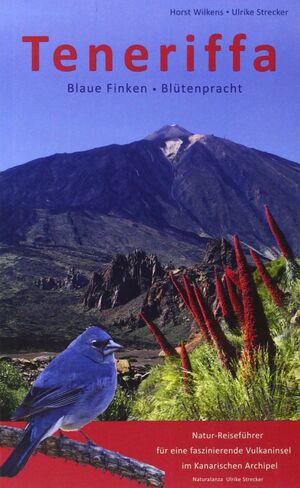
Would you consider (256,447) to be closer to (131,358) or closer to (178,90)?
(131,358)

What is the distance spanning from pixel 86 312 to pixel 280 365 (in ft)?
6.22

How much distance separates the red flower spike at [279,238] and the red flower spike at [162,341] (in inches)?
51.2

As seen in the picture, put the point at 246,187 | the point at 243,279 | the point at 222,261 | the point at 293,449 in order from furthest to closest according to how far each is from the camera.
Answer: the point at 246,187 → the point at 222,261 → the point at 293,449 → the point at 243,279

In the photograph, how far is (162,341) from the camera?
7848 millimetres

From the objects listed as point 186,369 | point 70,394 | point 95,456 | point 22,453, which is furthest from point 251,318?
point 22,453

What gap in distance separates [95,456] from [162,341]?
1146 millimetres

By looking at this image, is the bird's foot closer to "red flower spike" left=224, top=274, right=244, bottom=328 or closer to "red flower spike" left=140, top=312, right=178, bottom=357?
"red flower spike" left=140, top=312, right=178, bottom=357

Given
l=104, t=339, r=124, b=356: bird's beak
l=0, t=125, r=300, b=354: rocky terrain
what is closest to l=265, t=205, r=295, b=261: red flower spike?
l=0, t=125, r=300, b=354: rocky terrain

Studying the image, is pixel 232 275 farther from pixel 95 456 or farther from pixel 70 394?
pixel 95 456

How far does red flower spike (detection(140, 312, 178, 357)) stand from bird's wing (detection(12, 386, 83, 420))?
908mm

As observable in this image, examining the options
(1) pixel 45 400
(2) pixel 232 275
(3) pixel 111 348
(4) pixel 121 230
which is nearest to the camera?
(1) pixel 45 400

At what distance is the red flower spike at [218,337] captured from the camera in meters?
7.29

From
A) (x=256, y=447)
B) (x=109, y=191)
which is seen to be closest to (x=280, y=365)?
(x=256, y=447)

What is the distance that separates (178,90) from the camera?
7969 mm
